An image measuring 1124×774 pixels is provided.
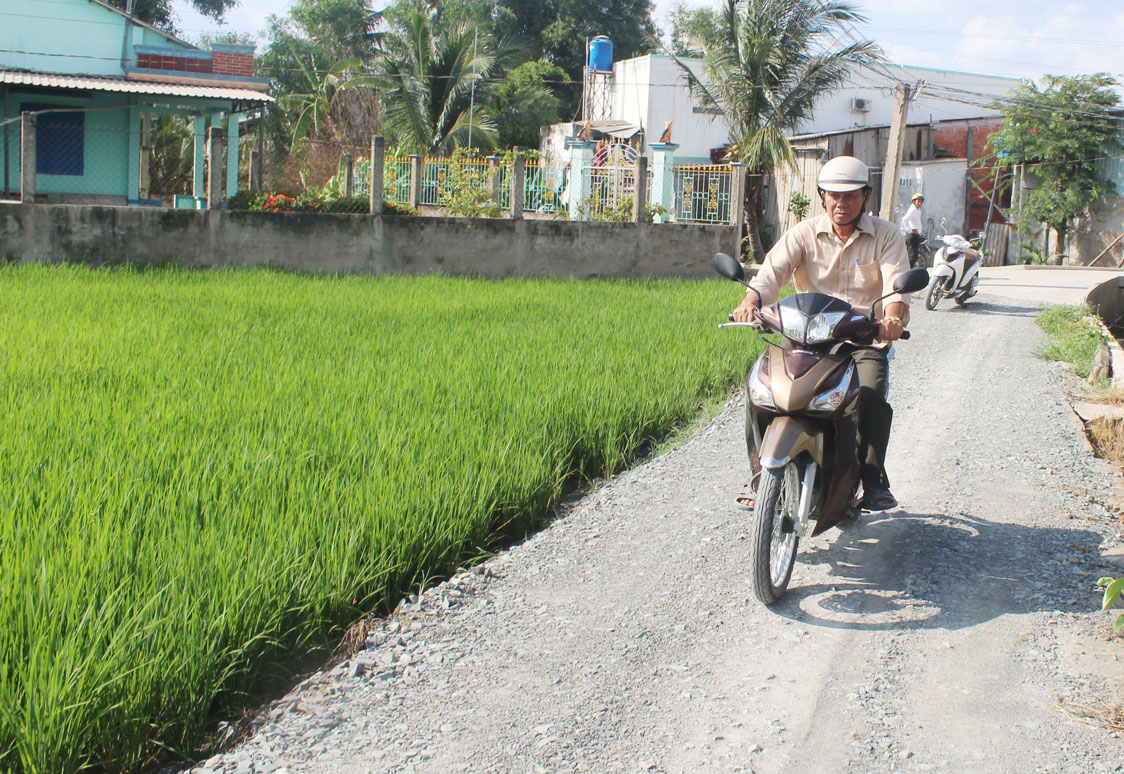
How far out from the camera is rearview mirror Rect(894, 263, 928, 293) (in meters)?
3.59

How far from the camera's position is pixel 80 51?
19.4 m

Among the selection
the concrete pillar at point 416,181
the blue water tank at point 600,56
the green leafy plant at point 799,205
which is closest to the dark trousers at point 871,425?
the concrete pillar at point 416,181

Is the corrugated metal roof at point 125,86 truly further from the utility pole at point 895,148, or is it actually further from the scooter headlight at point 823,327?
the scooter headlight at point 823,327

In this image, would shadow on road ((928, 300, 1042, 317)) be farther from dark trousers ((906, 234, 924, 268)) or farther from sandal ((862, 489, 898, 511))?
sandal ((862, 489, 898, 511))

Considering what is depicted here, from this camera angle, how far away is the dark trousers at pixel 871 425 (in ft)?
13.2

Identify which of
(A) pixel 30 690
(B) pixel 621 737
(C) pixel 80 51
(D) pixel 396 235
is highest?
(C) pixel 80 51

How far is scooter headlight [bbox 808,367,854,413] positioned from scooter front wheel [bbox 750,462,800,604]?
234 millimetres

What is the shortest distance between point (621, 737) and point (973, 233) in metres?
27.1

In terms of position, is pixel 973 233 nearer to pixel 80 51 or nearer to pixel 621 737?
pixel 80 51

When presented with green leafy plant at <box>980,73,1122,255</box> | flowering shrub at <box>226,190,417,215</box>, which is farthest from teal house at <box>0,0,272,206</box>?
green leafy plant at <box>980,73,1122,255</box>

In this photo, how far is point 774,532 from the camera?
371 cm

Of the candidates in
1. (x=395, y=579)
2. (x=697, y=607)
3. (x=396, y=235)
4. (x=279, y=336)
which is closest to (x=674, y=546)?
(x=697, y=607)

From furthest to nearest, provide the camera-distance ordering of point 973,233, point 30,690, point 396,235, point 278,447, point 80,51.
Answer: point 973,233
point 80,51
point 396,235
point 278,447
point 30,690

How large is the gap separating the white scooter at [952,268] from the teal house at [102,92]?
11.3 m
